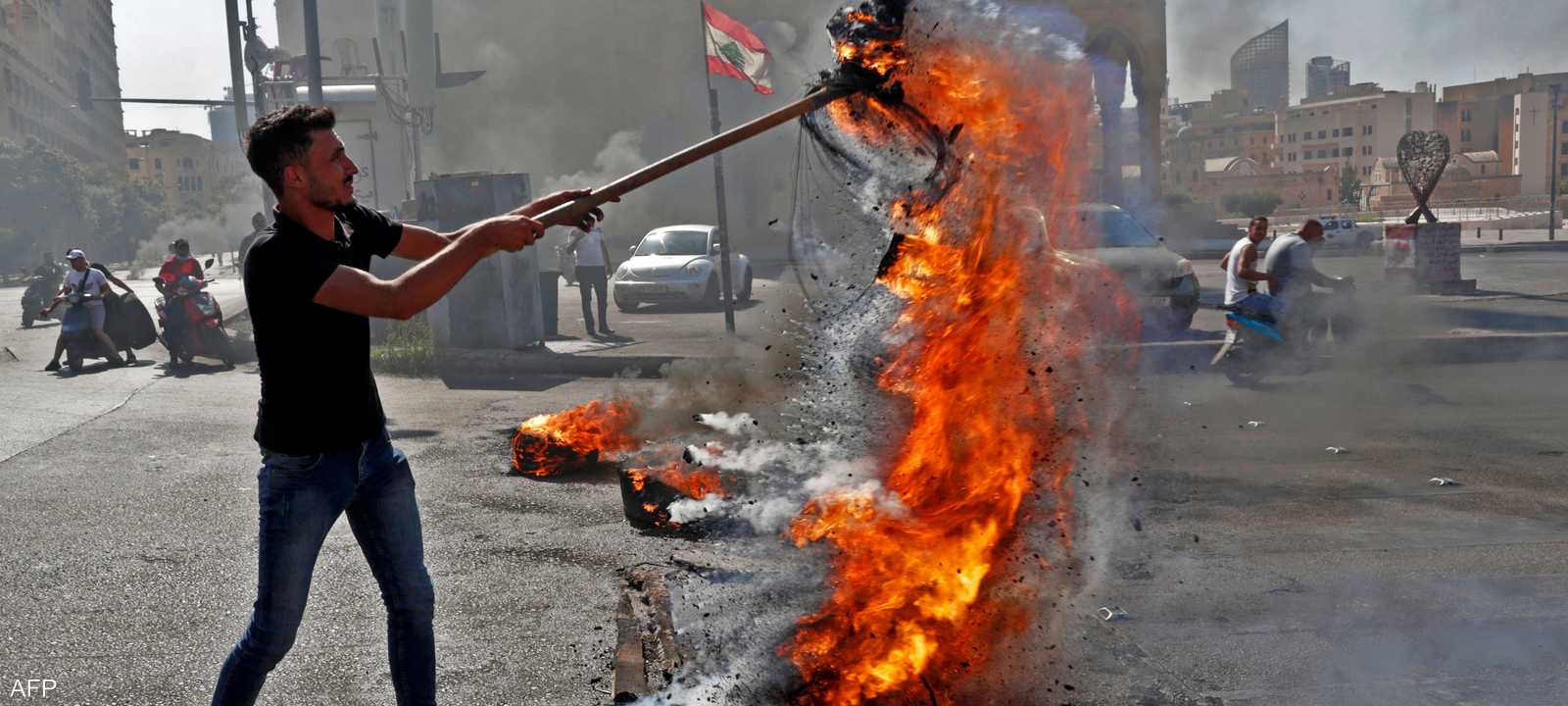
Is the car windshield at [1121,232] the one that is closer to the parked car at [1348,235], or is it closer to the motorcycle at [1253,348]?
the motorcycle at [1253,348]

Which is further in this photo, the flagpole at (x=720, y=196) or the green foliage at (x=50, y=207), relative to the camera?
the green foliage at (x=50, y=207)

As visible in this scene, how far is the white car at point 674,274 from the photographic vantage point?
21219 mm

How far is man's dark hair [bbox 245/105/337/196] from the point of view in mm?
3281

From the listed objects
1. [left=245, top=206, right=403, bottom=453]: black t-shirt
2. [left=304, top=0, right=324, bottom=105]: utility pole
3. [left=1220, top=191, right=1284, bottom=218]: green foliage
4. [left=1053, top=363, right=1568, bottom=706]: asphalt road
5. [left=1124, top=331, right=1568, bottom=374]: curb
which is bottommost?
[left=1053, top=363, right=1568, bottom=706]: asphalt road

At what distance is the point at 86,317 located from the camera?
48.6 ft

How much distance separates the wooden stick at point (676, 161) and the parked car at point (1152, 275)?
10219mm

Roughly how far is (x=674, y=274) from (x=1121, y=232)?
8.21 meters

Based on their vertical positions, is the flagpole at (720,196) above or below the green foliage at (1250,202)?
below

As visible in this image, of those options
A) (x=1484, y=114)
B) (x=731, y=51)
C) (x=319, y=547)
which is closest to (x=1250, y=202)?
(x=1484, y=114)

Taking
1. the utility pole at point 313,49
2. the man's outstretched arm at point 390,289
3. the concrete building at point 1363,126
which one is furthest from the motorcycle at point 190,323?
the concrete building at point 1363,126

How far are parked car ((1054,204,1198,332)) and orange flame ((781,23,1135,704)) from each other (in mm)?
9255

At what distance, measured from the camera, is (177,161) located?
13612 cm

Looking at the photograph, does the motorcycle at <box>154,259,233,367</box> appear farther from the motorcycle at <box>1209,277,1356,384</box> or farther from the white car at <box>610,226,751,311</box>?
the motorcycle at <box>1209,277,1356,384</box>

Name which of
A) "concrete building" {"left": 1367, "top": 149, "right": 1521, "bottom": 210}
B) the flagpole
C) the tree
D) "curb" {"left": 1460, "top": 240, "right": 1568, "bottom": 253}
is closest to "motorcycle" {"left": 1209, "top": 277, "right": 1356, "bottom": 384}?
the flagpole
